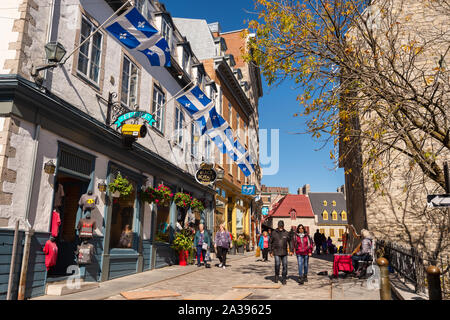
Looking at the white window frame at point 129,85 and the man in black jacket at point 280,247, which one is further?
the white window frame at point 129,85

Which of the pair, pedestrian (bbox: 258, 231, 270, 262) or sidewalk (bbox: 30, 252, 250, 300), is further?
pedestrian (bbox: 258, 231, 270, 262)

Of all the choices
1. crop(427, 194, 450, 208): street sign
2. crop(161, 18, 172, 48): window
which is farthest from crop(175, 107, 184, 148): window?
crop(427, 194, 450, 208): street sign

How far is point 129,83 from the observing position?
11.8m

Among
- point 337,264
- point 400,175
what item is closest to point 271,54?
point 337,264

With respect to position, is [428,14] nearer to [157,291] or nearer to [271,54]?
[271,54]

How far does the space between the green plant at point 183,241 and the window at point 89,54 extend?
7.31 m

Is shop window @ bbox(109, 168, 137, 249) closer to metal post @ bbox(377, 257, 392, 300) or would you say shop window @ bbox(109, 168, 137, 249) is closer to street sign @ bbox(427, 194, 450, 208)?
metal post @ bbox(377, 257, 392, 300)

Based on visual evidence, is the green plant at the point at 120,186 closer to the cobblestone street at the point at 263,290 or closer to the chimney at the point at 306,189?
the cobblestone street at the point at 263,290

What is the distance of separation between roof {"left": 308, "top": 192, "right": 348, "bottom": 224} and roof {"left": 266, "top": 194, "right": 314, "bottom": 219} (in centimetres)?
118

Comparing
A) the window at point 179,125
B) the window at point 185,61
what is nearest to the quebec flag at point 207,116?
the window at point 179,125

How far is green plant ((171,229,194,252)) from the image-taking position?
14.4 meters

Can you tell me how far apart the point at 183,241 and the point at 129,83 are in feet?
21.7

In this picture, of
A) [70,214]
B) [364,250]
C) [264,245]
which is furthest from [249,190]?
[70,214]

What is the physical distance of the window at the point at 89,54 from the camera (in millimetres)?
9297
